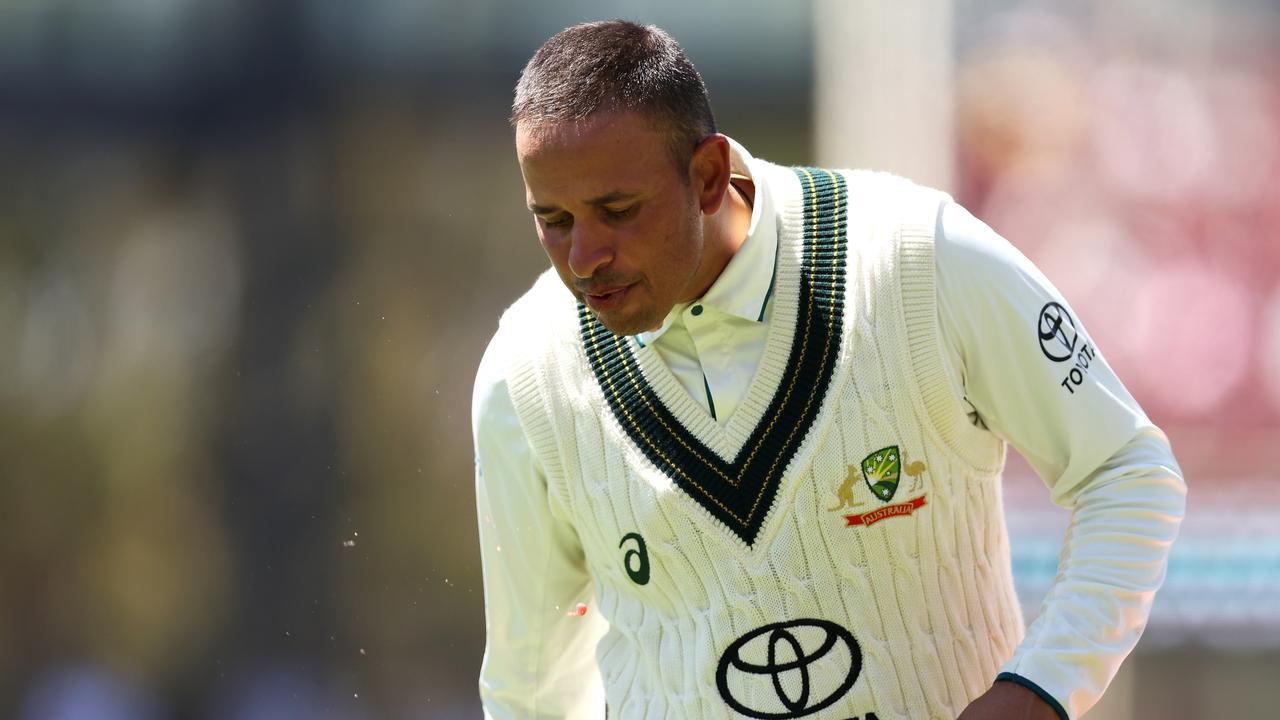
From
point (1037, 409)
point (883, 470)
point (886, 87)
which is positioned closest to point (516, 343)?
point (883, 470)

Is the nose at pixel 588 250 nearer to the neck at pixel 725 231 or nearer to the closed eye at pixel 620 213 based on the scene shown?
the closed eye at pixel 620 213

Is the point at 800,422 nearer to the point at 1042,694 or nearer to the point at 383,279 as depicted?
the point at 1042,694

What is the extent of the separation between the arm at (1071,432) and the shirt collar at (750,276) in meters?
0.24

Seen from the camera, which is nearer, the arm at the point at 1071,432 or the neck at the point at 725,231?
the arm at the point at 1071,432

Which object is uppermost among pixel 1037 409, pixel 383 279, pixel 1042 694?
pixel 1037 409

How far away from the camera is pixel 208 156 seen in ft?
17.8

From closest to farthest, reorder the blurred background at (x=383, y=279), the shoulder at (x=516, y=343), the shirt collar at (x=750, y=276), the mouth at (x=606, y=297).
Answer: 1. the mouth at (x=606, y=297)
2. the shirt collar at (x=750, y=276)
3. the shoulder at (x=516, y=343)
4. the blurred background at (x=383, y=279)

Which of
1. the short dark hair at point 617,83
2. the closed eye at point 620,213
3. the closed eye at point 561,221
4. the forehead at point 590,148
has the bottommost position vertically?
the closed eye at point 561,221

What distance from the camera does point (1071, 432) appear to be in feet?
6.92

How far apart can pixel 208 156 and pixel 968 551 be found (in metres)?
3.81

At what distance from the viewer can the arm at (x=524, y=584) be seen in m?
2.38

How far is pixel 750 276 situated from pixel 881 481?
33cm

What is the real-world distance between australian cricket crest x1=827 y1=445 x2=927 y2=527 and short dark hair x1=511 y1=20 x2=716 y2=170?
0.46 m

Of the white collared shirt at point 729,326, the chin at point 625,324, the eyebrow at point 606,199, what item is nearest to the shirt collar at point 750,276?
the white collared shirt at point 729,326
